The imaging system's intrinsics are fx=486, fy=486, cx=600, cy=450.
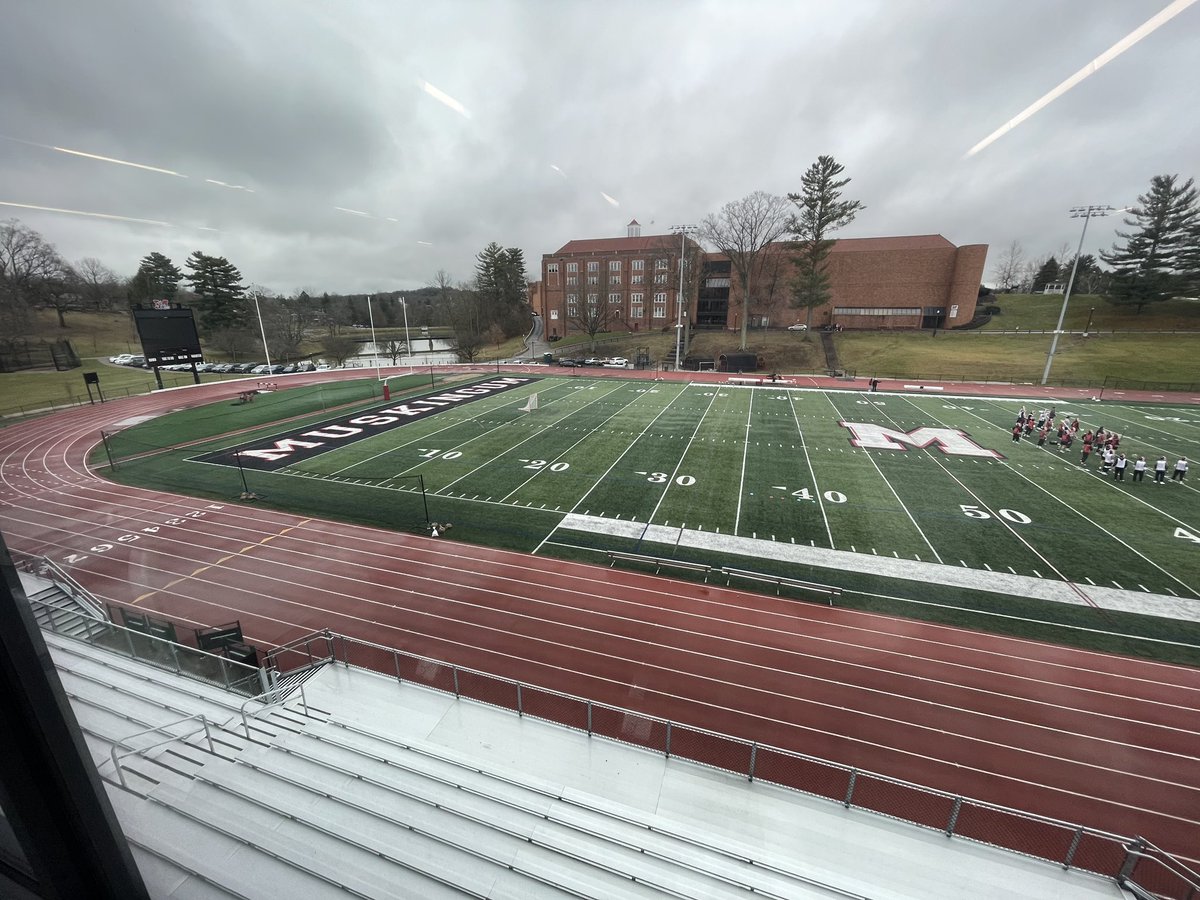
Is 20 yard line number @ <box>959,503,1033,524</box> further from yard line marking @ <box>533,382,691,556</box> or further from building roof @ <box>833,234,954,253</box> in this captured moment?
building roof @ <box>833,234,954,253</box>

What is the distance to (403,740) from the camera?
20.6 ft

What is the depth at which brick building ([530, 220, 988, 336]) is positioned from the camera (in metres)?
58.6

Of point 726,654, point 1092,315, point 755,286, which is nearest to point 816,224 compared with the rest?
point 755,286

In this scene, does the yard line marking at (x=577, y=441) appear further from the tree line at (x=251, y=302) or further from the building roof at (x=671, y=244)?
the building roof at (x=671, y=244)

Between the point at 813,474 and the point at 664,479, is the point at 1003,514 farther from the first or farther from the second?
the point at 664,479

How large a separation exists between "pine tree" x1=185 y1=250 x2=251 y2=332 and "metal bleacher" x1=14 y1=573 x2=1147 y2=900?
5831cm

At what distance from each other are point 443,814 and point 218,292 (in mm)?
65180

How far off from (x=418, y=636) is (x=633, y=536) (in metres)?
7.16

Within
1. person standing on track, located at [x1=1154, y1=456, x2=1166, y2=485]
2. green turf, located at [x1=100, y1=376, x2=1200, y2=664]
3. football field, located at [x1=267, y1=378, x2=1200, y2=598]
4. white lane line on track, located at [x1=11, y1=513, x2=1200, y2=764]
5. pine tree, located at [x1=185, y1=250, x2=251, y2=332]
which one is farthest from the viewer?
pine tree, located at [x1=185, y1=250, x2=251, y2=332]

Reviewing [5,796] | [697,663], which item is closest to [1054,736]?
[697,663]

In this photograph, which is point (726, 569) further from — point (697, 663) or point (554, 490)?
point (554, 490)

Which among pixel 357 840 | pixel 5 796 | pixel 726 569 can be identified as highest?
pixel 5 796

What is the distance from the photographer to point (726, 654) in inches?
435

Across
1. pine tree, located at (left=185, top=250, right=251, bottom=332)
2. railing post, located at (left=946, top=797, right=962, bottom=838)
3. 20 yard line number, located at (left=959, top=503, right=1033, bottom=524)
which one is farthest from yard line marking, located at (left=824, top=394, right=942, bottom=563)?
pine tree, located at (left=185, top=250, right=251, bottom=332)
